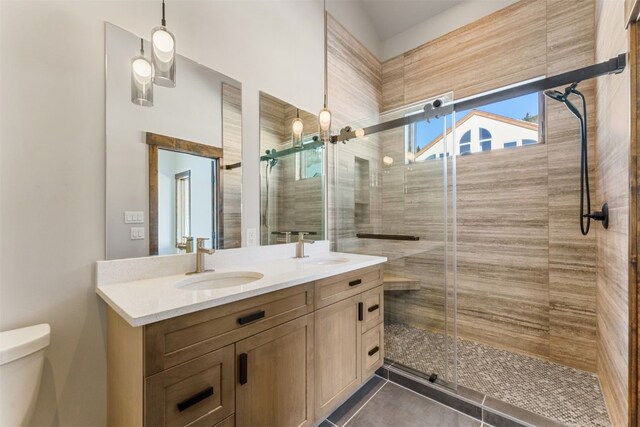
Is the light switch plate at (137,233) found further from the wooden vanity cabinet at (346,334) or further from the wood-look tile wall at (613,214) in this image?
the wood-look tile wall at (613,214)

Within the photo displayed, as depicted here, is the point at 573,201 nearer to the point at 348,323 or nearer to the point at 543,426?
the point at 543,426

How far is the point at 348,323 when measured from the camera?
1.65 meters

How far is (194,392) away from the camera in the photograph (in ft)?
3.12

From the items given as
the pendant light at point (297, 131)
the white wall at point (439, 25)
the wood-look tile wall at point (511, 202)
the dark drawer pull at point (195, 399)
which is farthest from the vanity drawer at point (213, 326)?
the white wall at point (439, 25)

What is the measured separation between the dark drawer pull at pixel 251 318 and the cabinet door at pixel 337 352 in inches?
14.9

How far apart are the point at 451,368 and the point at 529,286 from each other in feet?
3.32

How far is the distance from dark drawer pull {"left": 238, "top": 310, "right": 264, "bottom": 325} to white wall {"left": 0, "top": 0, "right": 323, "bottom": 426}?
0.68 m

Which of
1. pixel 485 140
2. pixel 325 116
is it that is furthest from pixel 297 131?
pixel 485 140

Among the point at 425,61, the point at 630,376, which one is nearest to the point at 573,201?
the point at 630,376

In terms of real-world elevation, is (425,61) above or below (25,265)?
above

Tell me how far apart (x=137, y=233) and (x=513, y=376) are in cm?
263

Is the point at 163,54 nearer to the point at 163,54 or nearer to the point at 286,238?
the point at 163,54

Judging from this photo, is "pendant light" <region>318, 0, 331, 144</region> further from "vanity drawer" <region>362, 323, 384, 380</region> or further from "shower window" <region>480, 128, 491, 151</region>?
"vanity drawer" <region>362, 323, 384, 380</region>

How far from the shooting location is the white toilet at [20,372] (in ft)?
2.88
